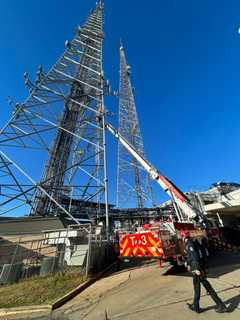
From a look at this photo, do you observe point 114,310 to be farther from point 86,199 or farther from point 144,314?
point 86,199

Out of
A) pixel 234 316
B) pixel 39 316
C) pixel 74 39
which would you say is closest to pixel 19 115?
pixel 74 39

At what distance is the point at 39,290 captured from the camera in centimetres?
588

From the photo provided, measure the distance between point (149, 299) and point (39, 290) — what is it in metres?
3.30

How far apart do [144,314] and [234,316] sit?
5.15ft

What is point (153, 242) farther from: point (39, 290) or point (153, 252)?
point (39, 290)

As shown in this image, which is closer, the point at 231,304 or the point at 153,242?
the point at 231,304

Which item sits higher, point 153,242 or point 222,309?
point 153,242

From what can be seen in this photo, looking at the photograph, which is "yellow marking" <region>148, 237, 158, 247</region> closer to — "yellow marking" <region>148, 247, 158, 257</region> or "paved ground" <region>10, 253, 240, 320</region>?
"yellow marking" <region>148, 247, 158, 257</region>

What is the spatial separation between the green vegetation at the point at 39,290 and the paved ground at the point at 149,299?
0.60 meters

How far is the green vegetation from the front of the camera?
5145mm

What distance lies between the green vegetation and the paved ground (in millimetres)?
603

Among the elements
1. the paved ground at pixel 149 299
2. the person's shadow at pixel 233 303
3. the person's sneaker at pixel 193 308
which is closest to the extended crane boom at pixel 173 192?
the paved ground at pixel 149 299

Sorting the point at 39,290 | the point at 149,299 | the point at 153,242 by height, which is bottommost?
the point at 149,299

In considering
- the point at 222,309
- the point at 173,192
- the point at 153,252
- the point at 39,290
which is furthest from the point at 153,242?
the point at 173,192
